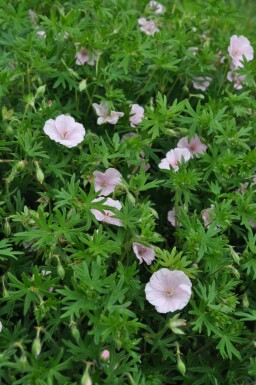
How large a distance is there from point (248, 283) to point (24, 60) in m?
1.35

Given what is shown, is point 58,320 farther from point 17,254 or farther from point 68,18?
point 68,18

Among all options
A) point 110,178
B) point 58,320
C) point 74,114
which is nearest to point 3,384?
point 58,320

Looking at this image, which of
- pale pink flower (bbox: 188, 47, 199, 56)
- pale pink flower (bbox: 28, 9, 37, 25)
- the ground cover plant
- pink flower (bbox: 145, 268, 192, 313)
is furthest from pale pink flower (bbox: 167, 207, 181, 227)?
pale pink flower (bbox: 28, 9, 37, 25)

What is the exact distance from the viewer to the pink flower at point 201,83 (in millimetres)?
3053

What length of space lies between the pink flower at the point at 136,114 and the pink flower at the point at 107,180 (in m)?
0.34

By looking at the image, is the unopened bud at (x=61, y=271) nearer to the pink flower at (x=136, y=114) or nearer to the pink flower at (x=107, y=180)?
the pink flower at (x=107, y=180)

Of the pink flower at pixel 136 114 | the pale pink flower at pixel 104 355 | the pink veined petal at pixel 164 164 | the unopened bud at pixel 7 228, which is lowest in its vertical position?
the pale pink flower at pixel 104 355

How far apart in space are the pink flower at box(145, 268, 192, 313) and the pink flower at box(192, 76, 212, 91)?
3.82ft

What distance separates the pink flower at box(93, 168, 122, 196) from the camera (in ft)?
8.30

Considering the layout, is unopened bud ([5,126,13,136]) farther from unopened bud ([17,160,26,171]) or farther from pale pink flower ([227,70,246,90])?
pale pink flower ([227,70,246,90])

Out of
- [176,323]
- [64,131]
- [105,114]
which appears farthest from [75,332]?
[105,114]

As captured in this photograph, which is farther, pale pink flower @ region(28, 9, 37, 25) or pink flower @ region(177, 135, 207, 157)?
pale pink flower @ region(28, 9, 37, 25)

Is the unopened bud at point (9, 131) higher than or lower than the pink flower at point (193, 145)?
higher

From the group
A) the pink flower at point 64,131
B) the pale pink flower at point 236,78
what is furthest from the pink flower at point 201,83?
the pink flower at point 64,131
